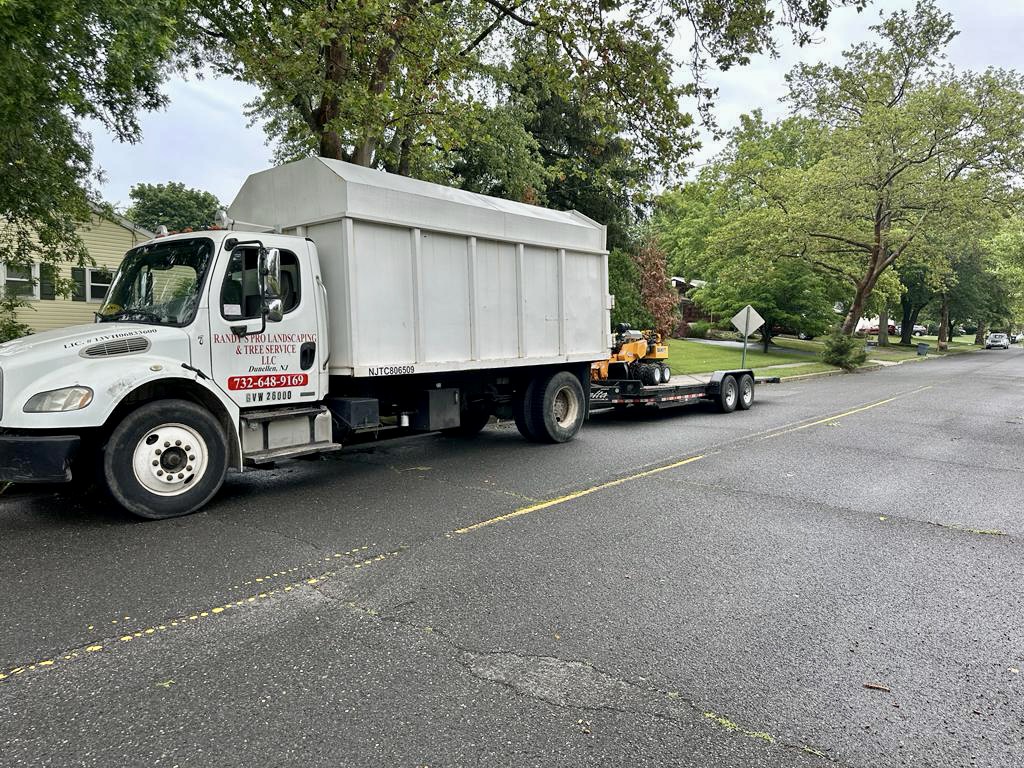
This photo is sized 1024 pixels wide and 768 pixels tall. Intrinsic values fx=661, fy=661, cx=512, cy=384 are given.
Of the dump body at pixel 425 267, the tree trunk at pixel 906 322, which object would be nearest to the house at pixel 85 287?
the dump body at pixel 425 267

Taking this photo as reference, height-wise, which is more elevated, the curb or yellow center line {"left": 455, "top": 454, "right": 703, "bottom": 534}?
the curb

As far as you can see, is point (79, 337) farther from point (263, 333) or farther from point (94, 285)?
point (94, 285)

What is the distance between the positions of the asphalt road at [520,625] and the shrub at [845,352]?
2435 cm

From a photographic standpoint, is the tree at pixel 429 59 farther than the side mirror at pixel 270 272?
Yes

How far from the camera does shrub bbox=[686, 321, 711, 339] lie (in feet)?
154

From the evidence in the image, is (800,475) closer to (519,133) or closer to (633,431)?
(633,431)

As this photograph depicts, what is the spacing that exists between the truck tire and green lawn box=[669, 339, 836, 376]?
1782 cm

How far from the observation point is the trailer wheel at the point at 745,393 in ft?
47.8

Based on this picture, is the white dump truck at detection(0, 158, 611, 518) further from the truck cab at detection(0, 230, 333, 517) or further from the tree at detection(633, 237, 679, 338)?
the tree at detection(633, 237, 679, 338)

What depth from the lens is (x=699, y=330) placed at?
47.1 metres

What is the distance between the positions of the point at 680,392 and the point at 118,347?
32.4 feet

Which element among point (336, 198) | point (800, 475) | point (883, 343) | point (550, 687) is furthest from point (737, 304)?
point (550, 687)

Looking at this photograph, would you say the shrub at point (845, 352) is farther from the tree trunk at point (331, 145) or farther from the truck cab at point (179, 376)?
the truck cab at point (179, 376)

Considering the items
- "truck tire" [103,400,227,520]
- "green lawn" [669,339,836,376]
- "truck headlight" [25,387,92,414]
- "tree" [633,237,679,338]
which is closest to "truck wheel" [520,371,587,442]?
"truck tire" [103,400,227,520]
